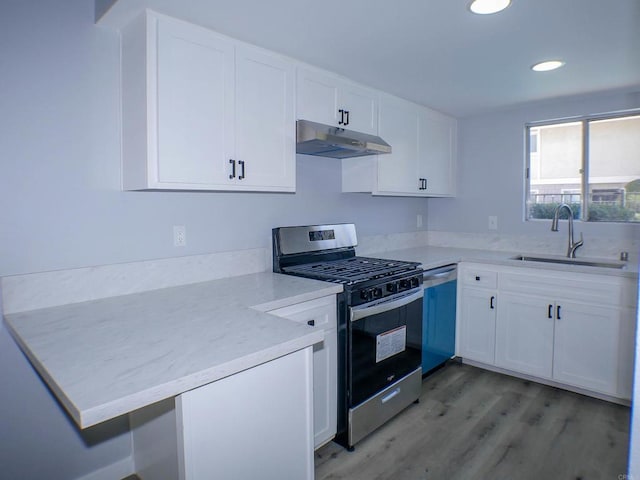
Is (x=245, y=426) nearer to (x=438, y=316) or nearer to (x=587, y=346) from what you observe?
(x=438, y=316)

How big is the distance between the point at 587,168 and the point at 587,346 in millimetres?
1413

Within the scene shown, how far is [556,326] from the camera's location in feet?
9.07

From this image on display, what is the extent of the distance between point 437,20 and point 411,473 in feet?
7.04

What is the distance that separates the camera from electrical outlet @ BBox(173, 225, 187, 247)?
2.10m

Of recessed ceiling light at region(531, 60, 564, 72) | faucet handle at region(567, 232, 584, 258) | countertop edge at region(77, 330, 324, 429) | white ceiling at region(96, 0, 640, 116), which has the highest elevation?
recessed ceiling light at region(531, 60, 564, 72)

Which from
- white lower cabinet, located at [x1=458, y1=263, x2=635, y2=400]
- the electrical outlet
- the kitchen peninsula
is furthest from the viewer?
white lower cabinet, located at [x1=458, y1=263, x2=635, y2=400]

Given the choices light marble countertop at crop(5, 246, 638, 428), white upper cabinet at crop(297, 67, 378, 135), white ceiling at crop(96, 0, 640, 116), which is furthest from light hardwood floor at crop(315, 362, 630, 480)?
white ceiling at crop(96, 0, 640, 116)

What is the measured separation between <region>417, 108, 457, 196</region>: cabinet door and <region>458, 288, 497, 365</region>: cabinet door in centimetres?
94

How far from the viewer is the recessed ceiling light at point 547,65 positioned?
2.31 m

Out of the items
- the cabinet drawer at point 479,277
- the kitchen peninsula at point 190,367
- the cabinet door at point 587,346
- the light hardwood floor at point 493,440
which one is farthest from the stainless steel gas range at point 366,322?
the cabinet door at point 587,346

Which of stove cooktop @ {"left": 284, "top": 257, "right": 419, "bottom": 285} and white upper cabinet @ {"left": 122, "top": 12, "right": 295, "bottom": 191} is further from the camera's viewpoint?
stove cooktop @ {"left": 284, "top": 257, "right": 419, "bottom": 285}

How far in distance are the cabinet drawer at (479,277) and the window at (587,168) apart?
80 centimetres

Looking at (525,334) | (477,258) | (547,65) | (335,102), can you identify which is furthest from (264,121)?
(525,334)

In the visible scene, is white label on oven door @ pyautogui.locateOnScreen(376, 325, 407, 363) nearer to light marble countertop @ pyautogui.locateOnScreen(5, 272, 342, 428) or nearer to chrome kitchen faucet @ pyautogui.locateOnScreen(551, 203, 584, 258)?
light marble countertop @ pyautogui.locateOnScreen(5, 272, 342, 428)
